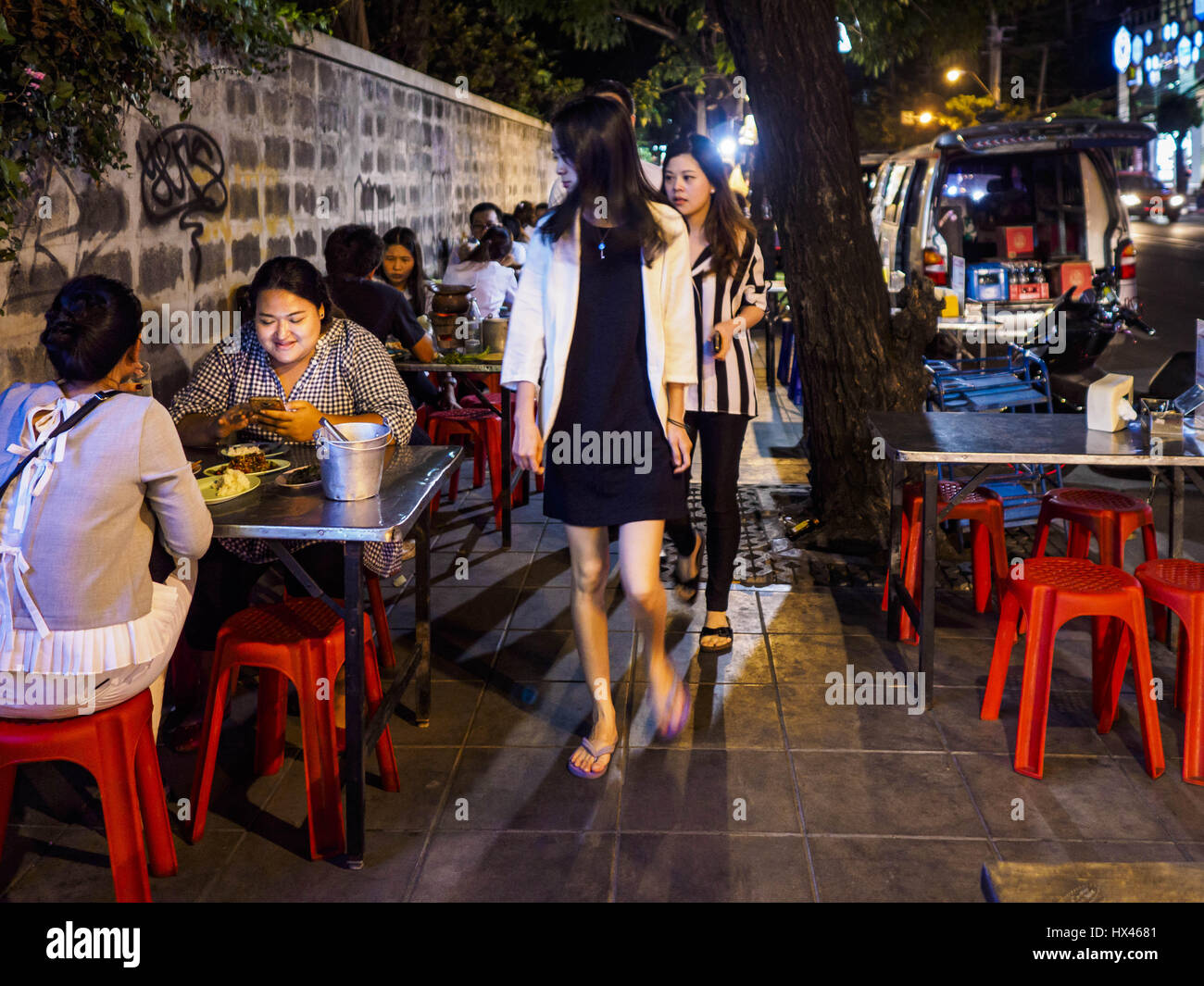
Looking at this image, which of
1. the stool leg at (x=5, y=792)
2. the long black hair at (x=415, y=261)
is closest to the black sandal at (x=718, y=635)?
the stool leg at (x=5, y=792)

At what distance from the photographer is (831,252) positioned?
6137 mm

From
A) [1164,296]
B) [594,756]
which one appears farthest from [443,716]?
[1164,296]

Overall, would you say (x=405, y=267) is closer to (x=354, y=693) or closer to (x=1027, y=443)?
(x=1027, y=443)

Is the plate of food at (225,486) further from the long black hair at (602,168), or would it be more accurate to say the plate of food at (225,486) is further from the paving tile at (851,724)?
the paving tile at (851,724)

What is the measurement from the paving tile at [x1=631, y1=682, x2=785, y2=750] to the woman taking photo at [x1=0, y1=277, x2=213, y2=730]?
5.97 feet

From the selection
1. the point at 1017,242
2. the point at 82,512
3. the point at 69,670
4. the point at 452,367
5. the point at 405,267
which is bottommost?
the point at 69,670

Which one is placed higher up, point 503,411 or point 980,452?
point 503,411

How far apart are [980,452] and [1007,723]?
100cm

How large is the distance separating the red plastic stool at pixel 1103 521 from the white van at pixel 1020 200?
458 cm

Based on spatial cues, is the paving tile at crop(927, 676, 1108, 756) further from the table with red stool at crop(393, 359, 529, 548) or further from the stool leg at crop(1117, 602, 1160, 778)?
the table with red stool at crop(393, 359, 529, 548)

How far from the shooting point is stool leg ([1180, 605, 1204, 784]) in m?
3.76

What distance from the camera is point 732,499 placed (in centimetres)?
481
